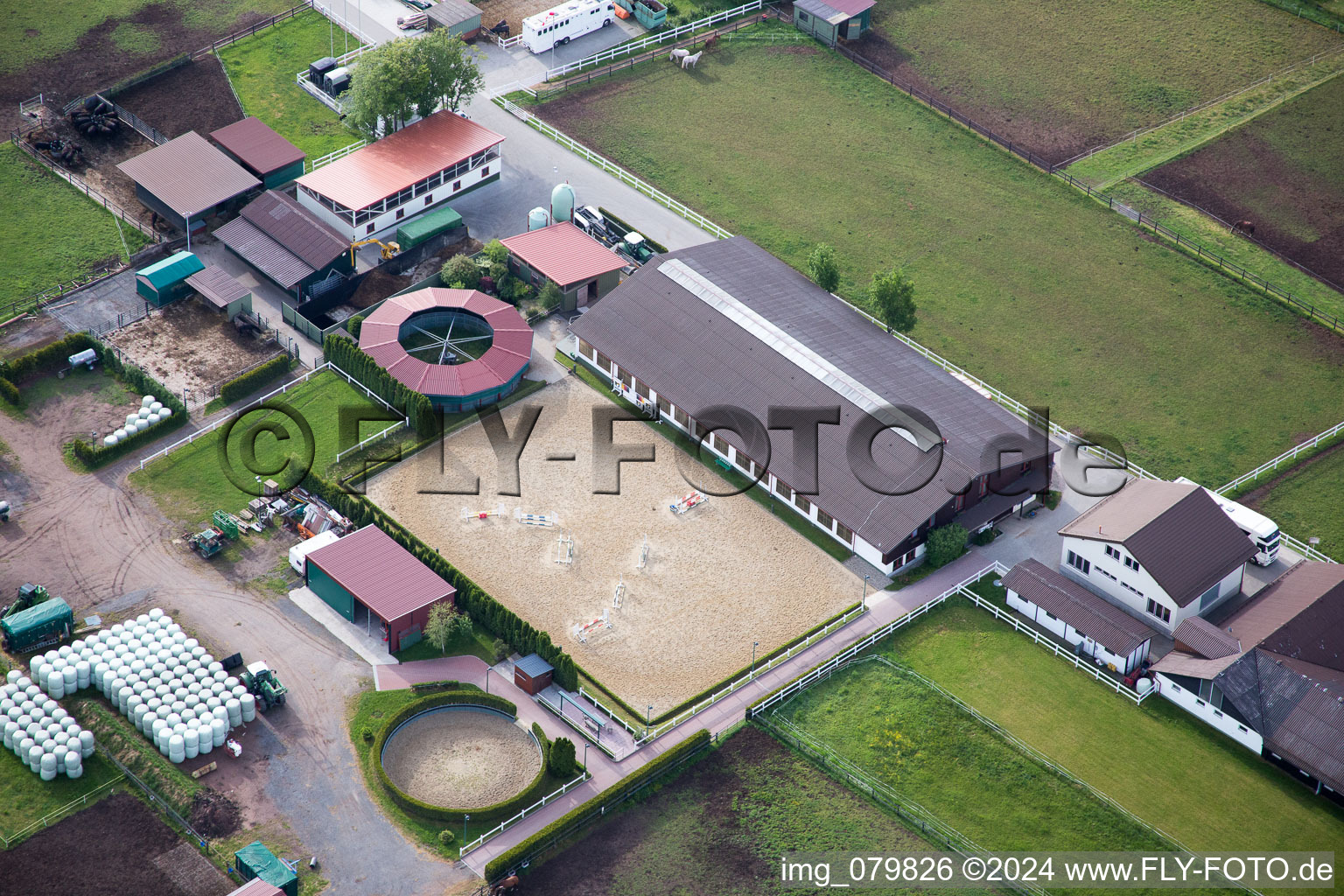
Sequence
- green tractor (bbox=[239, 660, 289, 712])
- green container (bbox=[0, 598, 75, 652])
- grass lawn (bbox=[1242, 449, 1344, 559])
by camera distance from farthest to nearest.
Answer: grass lawn (bbox=[1242, 449, 1344, 559]) < green container (bbox=[0, 598, 75, 652]) < green tractor (bbox=[239, 660, 289, 712])

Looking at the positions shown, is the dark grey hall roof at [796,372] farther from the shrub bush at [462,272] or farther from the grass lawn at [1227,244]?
the grass lawn at [1227,244]

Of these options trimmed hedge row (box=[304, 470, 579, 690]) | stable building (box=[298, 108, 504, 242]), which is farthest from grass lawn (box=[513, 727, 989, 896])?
stable building (box=[298, 108, 504, 242])

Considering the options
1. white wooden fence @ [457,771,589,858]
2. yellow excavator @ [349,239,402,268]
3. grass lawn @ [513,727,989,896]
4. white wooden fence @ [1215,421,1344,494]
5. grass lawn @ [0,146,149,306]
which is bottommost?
grass lawn @ [513,727,989,896]

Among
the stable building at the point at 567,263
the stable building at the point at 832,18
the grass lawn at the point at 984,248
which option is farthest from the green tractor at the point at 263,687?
the stable building at the point at 832,18

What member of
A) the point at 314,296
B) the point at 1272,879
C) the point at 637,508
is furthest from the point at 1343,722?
the point at 314,296

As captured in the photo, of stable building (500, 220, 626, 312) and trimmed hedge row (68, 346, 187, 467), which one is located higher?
stable building (500, 220, 626, 312)

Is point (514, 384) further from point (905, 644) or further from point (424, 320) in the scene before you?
point (905, 644)

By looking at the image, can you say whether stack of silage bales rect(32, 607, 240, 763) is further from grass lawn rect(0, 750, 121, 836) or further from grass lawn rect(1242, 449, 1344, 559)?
grass lawn rect(1242, 449, 1344, 559)
